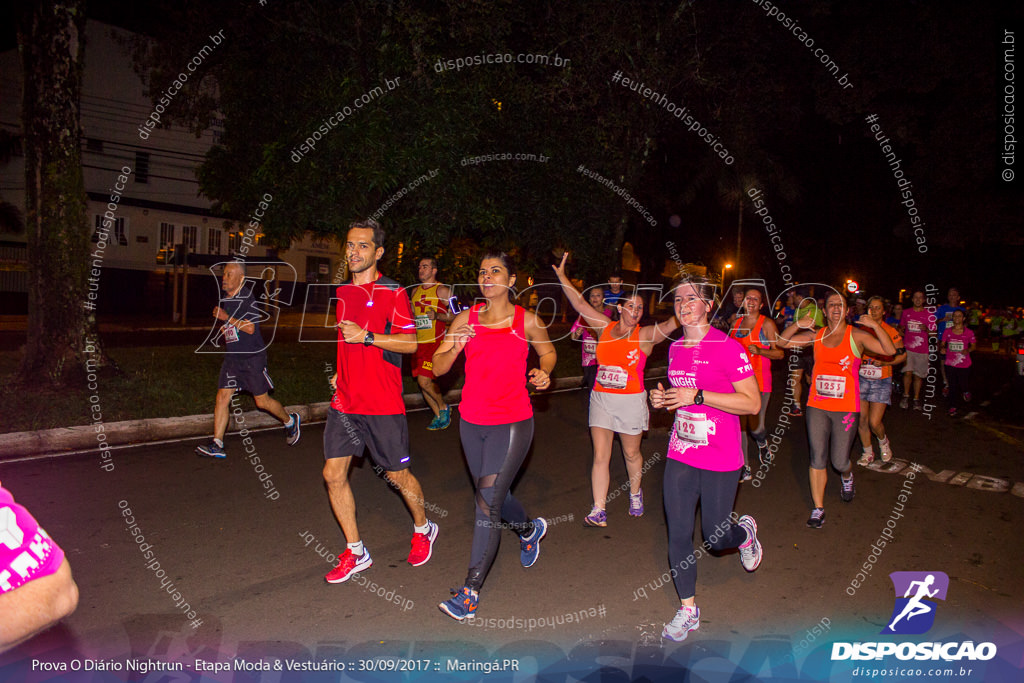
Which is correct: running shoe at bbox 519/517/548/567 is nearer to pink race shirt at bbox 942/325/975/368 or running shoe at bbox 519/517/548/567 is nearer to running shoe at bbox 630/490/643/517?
running shoe at bbox 630/490/643/517

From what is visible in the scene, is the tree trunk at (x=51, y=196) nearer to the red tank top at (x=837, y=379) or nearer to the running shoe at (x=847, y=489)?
the red tank top at (x=837, y=379)

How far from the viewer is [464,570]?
4.90m

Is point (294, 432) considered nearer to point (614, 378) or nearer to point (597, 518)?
point (597, 518)

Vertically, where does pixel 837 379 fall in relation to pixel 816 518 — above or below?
above

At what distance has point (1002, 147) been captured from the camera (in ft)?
71.3

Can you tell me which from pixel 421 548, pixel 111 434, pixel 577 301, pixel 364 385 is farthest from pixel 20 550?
pixel 111 434

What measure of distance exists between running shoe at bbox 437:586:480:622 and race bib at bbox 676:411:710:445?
1502 millimetres

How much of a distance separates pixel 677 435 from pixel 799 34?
1887cm

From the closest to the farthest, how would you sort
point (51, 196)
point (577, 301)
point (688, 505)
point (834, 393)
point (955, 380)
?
point (688, 505) → point (577, 301) → point (834, 393) → point (51, 196) → point (955, 380)

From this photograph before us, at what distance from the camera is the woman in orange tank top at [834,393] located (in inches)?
235

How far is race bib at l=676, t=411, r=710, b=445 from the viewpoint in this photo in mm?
4016

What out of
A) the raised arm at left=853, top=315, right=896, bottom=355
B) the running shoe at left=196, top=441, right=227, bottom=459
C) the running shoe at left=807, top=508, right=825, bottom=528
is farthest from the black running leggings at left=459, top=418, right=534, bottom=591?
the running shoe at left=196, top=441, right=227, bottom=459

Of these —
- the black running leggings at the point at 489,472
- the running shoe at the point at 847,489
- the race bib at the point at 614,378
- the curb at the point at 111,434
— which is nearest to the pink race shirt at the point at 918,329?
the running shoe at the point at 847,489

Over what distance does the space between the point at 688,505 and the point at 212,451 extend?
5271 mm
